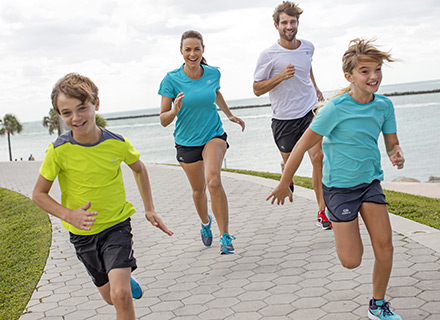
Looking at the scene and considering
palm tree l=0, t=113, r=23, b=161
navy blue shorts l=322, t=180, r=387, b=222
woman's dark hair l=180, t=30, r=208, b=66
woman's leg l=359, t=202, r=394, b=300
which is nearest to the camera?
woman's leg l=359, t=202, r=394, b=300

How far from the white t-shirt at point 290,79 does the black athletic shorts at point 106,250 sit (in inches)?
125

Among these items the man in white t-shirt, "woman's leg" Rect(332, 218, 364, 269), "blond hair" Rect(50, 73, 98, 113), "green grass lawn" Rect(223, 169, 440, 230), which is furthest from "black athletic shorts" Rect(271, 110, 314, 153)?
"blond hair" Rect(50, 73, 98, 113)

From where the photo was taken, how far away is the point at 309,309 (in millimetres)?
4203

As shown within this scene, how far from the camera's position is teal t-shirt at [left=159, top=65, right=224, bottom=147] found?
5.87 meters

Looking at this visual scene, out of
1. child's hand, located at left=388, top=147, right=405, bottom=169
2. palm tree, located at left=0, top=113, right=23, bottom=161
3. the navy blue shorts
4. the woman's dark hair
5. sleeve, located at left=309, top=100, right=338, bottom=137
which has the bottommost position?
palm tree, located at left=0, top=113, right=23, bottom=161

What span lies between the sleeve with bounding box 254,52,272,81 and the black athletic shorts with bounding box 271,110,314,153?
0.54m

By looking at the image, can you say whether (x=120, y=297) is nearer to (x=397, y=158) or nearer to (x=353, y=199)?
(x=353, y=199)

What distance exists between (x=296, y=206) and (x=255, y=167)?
21.7m

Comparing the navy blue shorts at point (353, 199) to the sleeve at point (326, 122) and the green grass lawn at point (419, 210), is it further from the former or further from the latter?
the green grass lawn at point (419, 210)

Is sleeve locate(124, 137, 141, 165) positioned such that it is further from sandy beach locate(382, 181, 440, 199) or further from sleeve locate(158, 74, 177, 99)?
sandy beach locate(382, 181, 440, 199)

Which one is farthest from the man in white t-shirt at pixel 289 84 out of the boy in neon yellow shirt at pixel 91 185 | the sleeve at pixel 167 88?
the boy in neon yellow shirt at pixel 91 185

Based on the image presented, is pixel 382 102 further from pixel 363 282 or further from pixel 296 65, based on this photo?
pixel 296 65

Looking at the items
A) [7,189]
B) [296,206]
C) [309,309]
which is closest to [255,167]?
[7,189]

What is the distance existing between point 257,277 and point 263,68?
248 centimetres
